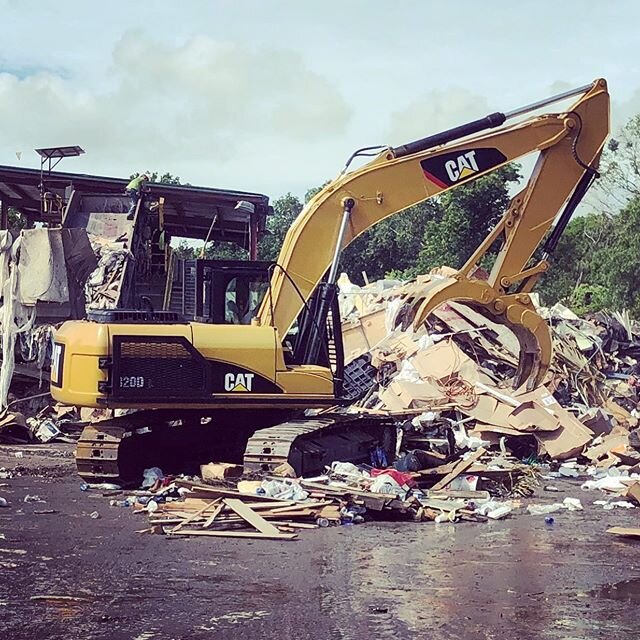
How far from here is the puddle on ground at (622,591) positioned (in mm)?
6496

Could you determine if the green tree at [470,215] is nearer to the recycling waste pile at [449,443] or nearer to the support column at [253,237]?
the recycling waste pile at [449,443]

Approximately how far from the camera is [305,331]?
10.6 m

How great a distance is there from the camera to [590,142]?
11703mm

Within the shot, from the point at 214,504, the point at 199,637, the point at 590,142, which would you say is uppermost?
the point at 590,142

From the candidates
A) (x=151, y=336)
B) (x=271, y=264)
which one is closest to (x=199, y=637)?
(x=151, y=336)

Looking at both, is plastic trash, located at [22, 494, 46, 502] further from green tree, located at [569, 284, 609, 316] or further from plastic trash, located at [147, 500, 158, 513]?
green tree, located at [569, 284, 609, 316]

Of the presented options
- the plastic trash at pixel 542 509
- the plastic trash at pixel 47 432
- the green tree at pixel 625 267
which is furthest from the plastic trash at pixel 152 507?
the green tree at pixel 625 267

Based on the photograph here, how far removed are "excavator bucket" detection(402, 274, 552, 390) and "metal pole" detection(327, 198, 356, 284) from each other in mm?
1107

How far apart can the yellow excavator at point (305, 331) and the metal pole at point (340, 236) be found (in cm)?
1

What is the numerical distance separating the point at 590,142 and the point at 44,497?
7.18m

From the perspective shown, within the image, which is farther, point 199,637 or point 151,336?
point 151,336

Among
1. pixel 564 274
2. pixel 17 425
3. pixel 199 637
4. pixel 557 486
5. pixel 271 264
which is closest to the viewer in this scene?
pixel 199 637

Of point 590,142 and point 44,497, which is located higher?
point 590,142

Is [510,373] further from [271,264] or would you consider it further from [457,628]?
[457,628]
